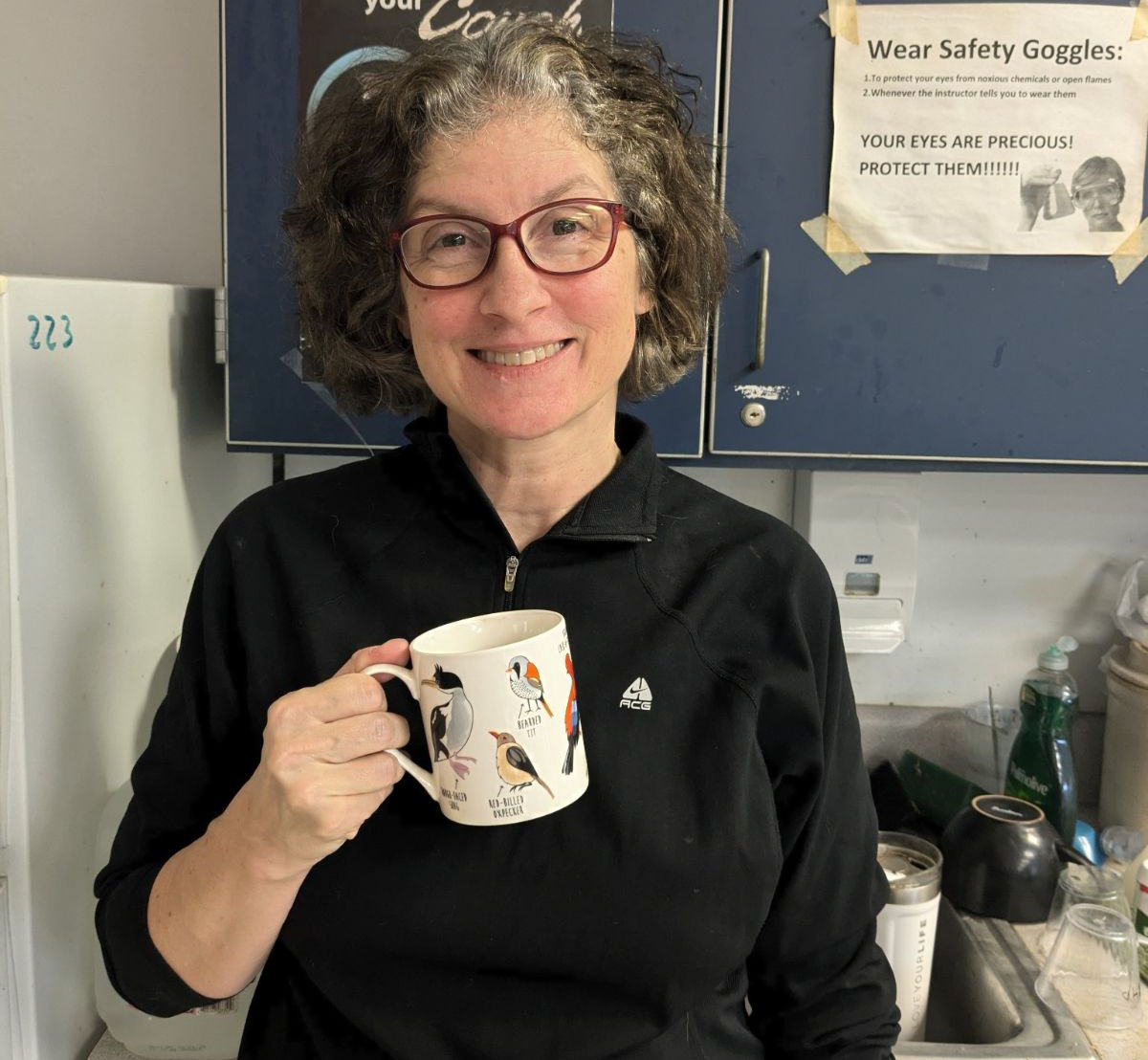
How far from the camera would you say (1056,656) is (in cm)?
168

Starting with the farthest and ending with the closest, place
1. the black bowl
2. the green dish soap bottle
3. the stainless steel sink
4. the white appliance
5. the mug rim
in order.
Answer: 1. the green dish soap bottle
2. the black bowl
3. the stainless steel sink
4. the white appliance
5. the mug rim

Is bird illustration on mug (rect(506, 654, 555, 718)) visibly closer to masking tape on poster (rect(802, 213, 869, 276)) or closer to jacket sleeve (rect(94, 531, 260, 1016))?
jacket sleeve (rect(94, 531, 260, 1016))

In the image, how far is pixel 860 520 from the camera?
5.54 ft

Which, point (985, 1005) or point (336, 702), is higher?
point (336, 702)

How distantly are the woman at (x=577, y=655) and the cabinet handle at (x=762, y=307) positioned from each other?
274mm

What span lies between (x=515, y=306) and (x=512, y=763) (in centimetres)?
38

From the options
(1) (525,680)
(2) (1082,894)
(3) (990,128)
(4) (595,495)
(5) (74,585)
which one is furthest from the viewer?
(2) (1082,894)

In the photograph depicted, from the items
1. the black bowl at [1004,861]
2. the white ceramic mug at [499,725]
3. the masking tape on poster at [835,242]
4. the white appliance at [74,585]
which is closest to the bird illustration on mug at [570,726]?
the white ceramic mug at [499,725]

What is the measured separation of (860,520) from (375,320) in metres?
0.91

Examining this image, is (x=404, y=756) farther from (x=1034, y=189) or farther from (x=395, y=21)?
(x=1034, y=189)

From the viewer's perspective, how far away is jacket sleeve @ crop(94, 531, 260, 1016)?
0.94 meters

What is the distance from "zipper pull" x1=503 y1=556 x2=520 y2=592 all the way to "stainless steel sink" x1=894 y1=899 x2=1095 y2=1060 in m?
0.73

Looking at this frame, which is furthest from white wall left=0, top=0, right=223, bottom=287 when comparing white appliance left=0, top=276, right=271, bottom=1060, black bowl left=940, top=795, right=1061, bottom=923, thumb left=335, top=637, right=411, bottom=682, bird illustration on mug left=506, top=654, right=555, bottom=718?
black bowl left=940, top=795, right=1061, bottom=923

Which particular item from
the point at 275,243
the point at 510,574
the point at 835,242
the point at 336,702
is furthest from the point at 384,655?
the point at 835,242
